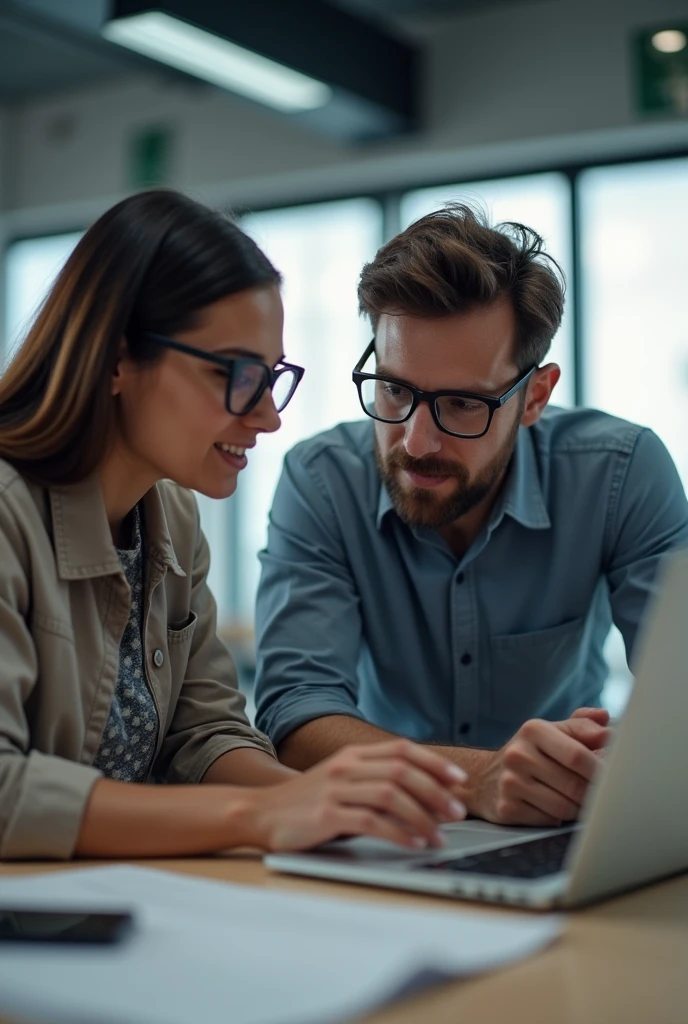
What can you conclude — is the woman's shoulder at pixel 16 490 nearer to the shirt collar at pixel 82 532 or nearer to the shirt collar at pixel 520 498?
the shirt collar at pixel 82 532

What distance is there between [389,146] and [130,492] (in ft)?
14.2

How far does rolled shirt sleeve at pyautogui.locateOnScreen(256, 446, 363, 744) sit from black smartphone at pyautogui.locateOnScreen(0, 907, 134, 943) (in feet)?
2.87

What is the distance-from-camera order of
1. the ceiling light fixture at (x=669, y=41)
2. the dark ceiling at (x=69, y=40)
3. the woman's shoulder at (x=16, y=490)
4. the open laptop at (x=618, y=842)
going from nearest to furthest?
the open laptop at (x=618, y=842), the woman's shoulder at (x=16, y=490), the dark ceiling at (x=69, y=40), the ceiling light fixture at (x=669, y=41)

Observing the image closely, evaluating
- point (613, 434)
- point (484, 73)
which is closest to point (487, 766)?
point (613, 434)

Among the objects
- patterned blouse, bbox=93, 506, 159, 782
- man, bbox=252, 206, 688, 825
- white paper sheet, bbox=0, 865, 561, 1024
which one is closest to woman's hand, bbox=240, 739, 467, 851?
white paper sheet, bbox=0, 865, 561, 1024

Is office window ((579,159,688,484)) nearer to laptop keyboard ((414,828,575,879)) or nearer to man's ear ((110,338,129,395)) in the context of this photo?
man's ear ((110,338,129,395))

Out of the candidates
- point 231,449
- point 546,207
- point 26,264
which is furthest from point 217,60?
point 231,449

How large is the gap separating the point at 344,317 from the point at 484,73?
4.73ft

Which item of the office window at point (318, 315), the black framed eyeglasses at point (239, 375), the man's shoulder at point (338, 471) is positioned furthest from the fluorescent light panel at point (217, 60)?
the black framed eyeglasses at point (239, 375)

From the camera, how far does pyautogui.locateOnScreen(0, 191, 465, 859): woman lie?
1.30 m

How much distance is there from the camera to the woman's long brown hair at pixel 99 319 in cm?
139

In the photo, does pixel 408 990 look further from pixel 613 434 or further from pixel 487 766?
pixel 613 434

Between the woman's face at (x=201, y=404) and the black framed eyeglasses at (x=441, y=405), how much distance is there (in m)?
0.37

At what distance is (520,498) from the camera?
1974mm
